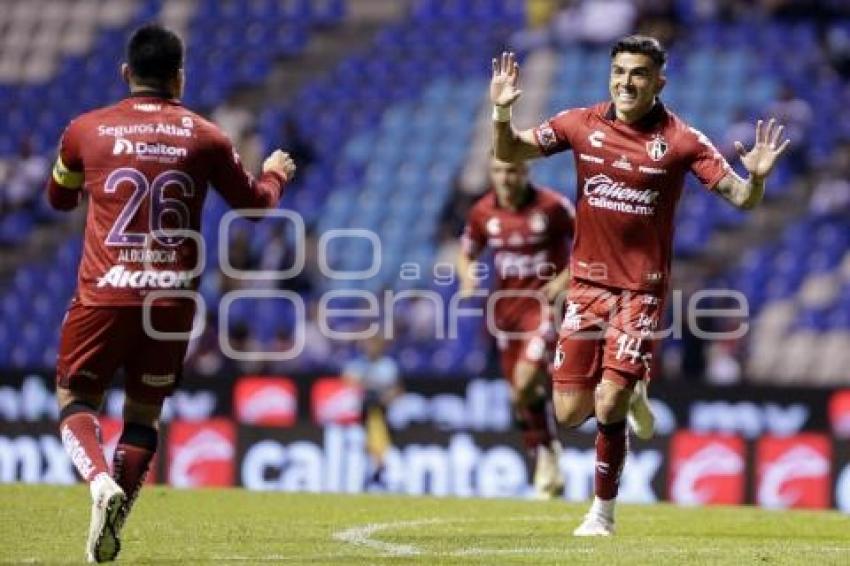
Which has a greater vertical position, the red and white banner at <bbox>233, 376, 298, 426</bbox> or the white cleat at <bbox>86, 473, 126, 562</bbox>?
the white cleat at <bbox>86, 473, 126, 562</bbox>

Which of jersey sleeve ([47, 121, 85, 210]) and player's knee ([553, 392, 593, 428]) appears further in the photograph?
player's knee ([553, 392, 593, 428])

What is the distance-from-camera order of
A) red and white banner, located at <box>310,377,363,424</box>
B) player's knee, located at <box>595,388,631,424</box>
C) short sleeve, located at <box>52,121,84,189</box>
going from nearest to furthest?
1. short sleeve, located at <box>52,121,84,189</box>
2. player's knee, located at <box>595,388,631,424</box>
3. red and white banner, located at <box>310,377,363,424</box>

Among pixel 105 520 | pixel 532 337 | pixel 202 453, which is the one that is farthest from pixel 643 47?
pixel 202 453

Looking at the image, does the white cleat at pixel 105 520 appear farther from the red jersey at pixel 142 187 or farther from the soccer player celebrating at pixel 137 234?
the red jersey at pixel 142 187

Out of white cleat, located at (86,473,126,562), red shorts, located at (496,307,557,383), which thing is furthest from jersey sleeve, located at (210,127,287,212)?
red shorts, located at (496,307,557,383)

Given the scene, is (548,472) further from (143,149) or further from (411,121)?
(411,121)

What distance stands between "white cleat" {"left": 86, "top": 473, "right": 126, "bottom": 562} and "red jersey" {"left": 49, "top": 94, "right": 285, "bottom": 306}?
910mm

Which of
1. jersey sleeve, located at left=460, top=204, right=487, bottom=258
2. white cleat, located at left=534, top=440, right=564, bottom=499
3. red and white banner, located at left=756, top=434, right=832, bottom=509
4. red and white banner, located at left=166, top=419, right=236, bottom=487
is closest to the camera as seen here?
white cleat, located at left=534, top=440, right=564, bottom=499

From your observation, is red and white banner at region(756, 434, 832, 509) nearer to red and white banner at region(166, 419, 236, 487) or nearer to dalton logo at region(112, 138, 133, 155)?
red and white banner at region(166, 419, 236, 487)

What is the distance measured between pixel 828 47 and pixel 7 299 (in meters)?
12.2

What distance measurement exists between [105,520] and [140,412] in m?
0.77

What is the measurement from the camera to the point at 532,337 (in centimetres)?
1504

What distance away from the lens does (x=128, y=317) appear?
29.0 ft

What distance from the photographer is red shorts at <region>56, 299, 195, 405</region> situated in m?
8.85
